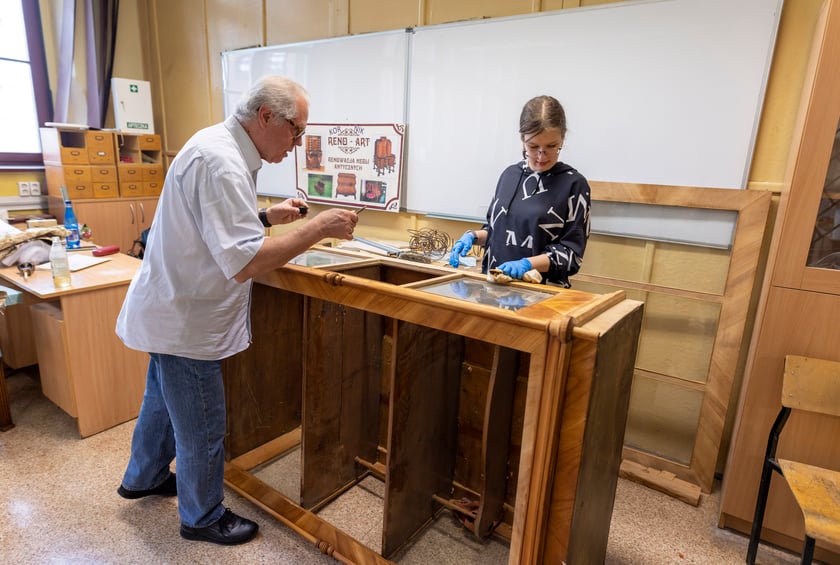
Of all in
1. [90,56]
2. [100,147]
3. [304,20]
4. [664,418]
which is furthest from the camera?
[90,56]

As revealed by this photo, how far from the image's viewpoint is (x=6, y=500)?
5.98 feet

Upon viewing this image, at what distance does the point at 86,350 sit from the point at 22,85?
286 centimetres

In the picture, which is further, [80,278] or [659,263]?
[80,278]

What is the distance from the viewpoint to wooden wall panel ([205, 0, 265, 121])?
A: 3.44 metres

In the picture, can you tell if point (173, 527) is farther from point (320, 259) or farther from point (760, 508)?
point (760, 508)

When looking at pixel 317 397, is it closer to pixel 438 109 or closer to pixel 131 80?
pixel 438 109

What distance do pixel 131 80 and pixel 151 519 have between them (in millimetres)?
3547

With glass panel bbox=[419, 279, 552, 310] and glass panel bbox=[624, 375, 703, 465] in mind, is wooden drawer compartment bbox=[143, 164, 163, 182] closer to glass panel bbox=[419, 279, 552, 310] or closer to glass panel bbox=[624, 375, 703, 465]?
glass panel bbox=[419, 279, 552, 310]

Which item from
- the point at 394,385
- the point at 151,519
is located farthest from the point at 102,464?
the point at 394,385

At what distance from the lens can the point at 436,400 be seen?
1.61 m

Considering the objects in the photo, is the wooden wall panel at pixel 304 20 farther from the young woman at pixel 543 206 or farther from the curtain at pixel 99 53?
the young woman at pixel 543 206

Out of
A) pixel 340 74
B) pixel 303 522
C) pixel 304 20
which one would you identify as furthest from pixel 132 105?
pixel 303 522

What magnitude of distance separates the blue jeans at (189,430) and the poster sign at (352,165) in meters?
1.69

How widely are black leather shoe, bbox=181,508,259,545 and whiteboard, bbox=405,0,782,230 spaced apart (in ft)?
5.91
